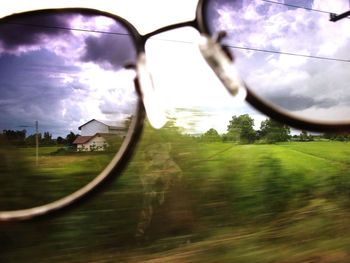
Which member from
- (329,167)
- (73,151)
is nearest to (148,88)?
(73,151)

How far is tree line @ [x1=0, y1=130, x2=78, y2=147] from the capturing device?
0.71 m

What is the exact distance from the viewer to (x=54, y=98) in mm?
776

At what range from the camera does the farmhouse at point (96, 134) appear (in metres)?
0.73

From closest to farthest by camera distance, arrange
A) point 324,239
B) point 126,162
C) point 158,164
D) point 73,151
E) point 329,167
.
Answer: point 126,162 < point 73,151 < point 324,239 < point 158,164 < point 329,167

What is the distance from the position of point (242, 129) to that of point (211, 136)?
0.23 m

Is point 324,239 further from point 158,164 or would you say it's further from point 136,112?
point 136,112

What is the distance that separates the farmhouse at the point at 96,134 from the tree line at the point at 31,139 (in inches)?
0.5

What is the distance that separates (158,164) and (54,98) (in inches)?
13.7

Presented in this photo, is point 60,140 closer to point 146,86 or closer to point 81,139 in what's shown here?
point 81,139

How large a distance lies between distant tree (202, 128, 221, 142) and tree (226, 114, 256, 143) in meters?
0.08

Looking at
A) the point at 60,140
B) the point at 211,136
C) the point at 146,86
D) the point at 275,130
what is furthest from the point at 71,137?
the point at 211,136

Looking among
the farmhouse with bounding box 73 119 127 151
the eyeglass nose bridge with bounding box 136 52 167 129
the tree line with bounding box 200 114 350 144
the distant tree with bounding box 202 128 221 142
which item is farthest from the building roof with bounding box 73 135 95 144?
the distant tree with bounding box 202 128 221 142

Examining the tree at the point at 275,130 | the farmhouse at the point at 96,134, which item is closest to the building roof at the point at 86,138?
the farmhouse at the point at 96,134

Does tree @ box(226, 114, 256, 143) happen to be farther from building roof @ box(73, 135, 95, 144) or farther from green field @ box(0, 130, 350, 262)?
Result: building roof @ box(73, 135, 95, 144)
